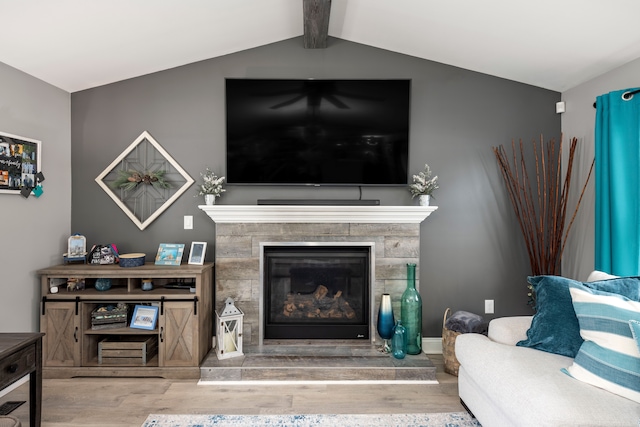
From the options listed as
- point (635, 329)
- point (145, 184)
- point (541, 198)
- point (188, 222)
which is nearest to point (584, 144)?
point (541, 198)

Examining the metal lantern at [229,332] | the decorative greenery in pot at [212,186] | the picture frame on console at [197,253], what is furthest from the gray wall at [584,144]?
the picture frame on console at [197,253]

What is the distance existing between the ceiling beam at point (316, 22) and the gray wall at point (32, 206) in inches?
83.5

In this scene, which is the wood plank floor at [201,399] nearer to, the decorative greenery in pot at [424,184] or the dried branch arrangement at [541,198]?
the dried branch arrangement at [541,198]

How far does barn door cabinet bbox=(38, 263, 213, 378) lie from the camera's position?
110 inches

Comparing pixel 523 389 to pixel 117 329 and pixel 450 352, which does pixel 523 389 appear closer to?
pixel 450 352

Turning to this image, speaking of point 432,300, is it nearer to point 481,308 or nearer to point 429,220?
point 481,308

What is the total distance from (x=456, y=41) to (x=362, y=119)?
3.03ft

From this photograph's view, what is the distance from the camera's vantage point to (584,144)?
3.03 meters

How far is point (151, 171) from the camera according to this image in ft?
10.6

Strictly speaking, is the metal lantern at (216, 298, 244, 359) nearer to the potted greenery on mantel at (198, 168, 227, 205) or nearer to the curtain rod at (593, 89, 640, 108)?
the potted greenery on mantel at (198, 168, 227, 205)

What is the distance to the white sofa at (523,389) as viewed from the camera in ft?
4.83

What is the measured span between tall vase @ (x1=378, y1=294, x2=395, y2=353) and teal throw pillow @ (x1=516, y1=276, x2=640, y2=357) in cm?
106

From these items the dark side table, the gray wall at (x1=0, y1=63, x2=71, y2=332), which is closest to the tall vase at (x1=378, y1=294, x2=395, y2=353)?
the dark side table

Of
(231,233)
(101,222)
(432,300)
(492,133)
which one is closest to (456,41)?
(492,133)
